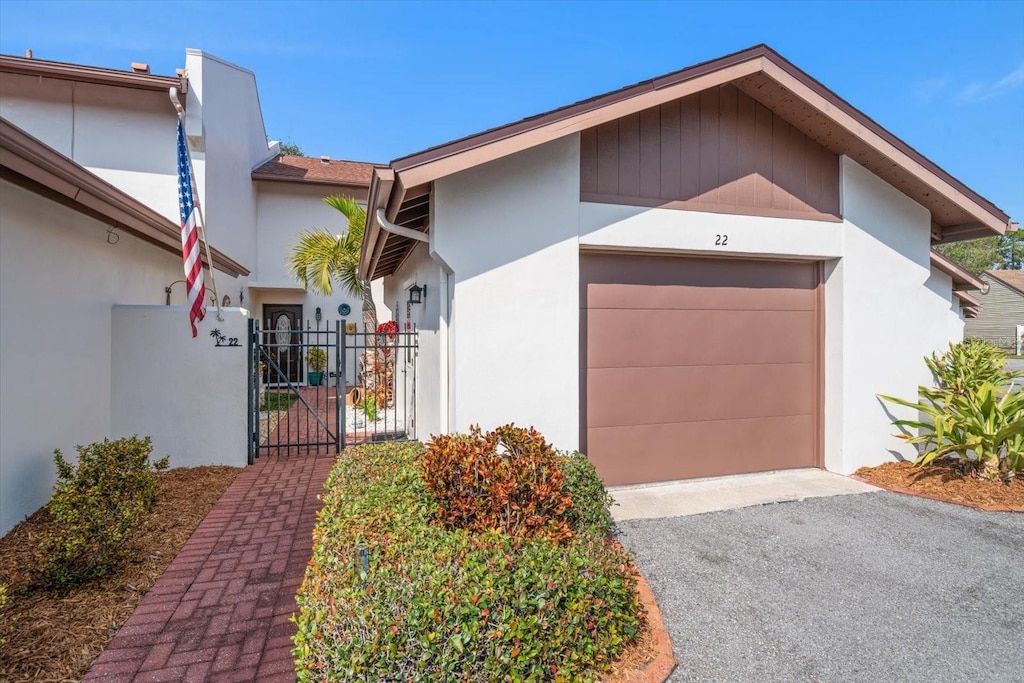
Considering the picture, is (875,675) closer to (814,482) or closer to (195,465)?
(814,482)

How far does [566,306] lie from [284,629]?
3498 mm

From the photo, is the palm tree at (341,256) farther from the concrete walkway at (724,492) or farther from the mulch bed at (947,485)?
the mulch bed at (947,485)

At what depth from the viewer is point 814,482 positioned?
19.6ft

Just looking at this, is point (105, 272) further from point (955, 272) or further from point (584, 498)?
point (955, 272)

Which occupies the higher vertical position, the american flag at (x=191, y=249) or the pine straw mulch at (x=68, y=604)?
the american flag at (x=191, y=249)

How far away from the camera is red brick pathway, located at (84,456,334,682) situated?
281 cm

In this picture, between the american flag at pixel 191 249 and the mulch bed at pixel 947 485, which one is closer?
the mulch bed at pixel 947 485

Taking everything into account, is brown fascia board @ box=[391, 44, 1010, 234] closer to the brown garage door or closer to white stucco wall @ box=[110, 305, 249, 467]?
the brown garage door

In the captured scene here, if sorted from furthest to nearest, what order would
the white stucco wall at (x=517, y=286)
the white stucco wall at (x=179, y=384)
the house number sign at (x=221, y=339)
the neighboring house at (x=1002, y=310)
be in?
the neighboring house at (x=1002, y=310) < the house number sign at (x=221, y=339) < the white stucco wall at (x=179, y=384) < the white stucco wall at (x=517, y=286)

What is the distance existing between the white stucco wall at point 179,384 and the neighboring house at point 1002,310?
142ft

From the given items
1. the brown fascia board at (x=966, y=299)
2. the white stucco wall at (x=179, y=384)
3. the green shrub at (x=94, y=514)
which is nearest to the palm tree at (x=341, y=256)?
the white stucco wall at (x=179, y=384)

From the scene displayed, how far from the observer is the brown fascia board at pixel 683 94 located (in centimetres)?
433

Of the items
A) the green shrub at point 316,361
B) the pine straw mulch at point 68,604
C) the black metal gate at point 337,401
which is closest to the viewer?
the pine straw mulch at point 68,604

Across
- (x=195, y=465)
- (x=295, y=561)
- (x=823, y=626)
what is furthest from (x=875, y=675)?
(x=195, y=465)
